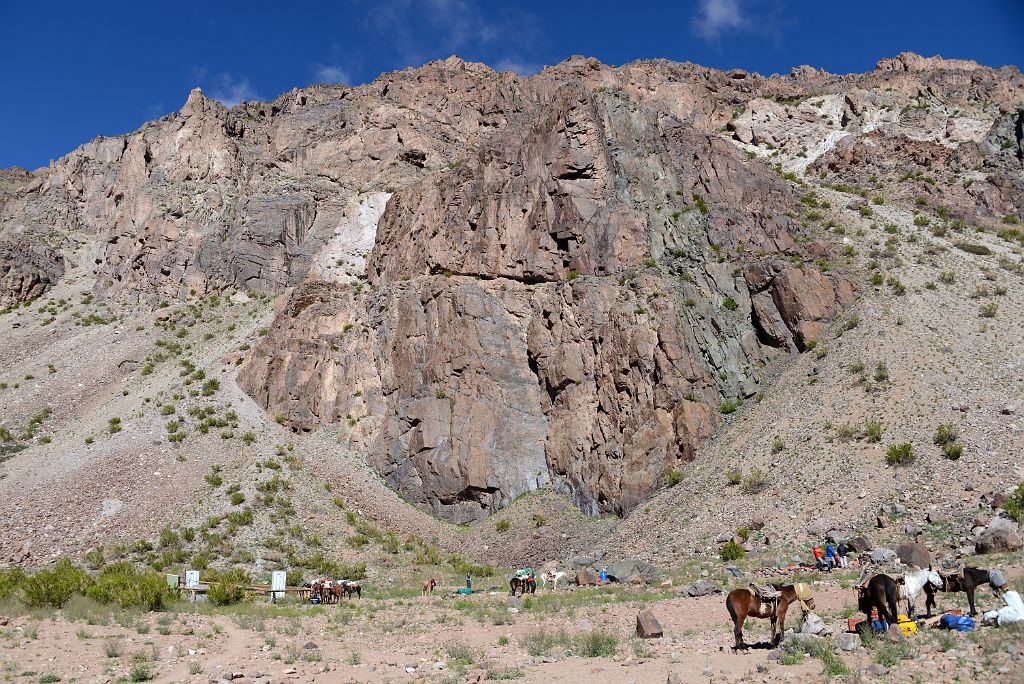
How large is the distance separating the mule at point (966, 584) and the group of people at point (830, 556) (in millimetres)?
6907

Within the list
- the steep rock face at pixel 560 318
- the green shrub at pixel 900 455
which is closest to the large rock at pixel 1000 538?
the green shrub at pixel 900 455

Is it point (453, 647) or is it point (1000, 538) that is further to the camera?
point (1000, 538)

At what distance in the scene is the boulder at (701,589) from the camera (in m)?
18.4

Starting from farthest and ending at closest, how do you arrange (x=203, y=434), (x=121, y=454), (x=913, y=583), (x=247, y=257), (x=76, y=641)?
1. (x=247, y=257)
2. (x=203, y=434)
3. (x=121, y=454)
4. (x=76, y=641)
5. (x=913, y=583)

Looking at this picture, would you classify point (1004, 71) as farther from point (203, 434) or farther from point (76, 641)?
point (76, 641)

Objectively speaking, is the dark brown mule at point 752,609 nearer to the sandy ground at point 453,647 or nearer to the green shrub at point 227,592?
the sandy ground at point 453,647

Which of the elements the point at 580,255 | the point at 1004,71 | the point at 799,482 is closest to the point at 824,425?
the point at 799,482

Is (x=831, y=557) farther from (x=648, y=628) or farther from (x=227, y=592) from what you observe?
(x=227, y=592)

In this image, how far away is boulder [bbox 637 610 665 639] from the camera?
44.7ft

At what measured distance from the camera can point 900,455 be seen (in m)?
24.1

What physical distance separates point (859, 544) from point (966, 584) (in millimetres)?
9540

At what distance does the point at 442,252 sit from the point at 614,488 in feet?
70.4

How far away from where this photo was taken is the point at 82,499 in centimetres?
3256

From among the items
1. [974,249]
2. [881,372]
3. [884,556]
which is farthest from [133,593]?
[974,249]
